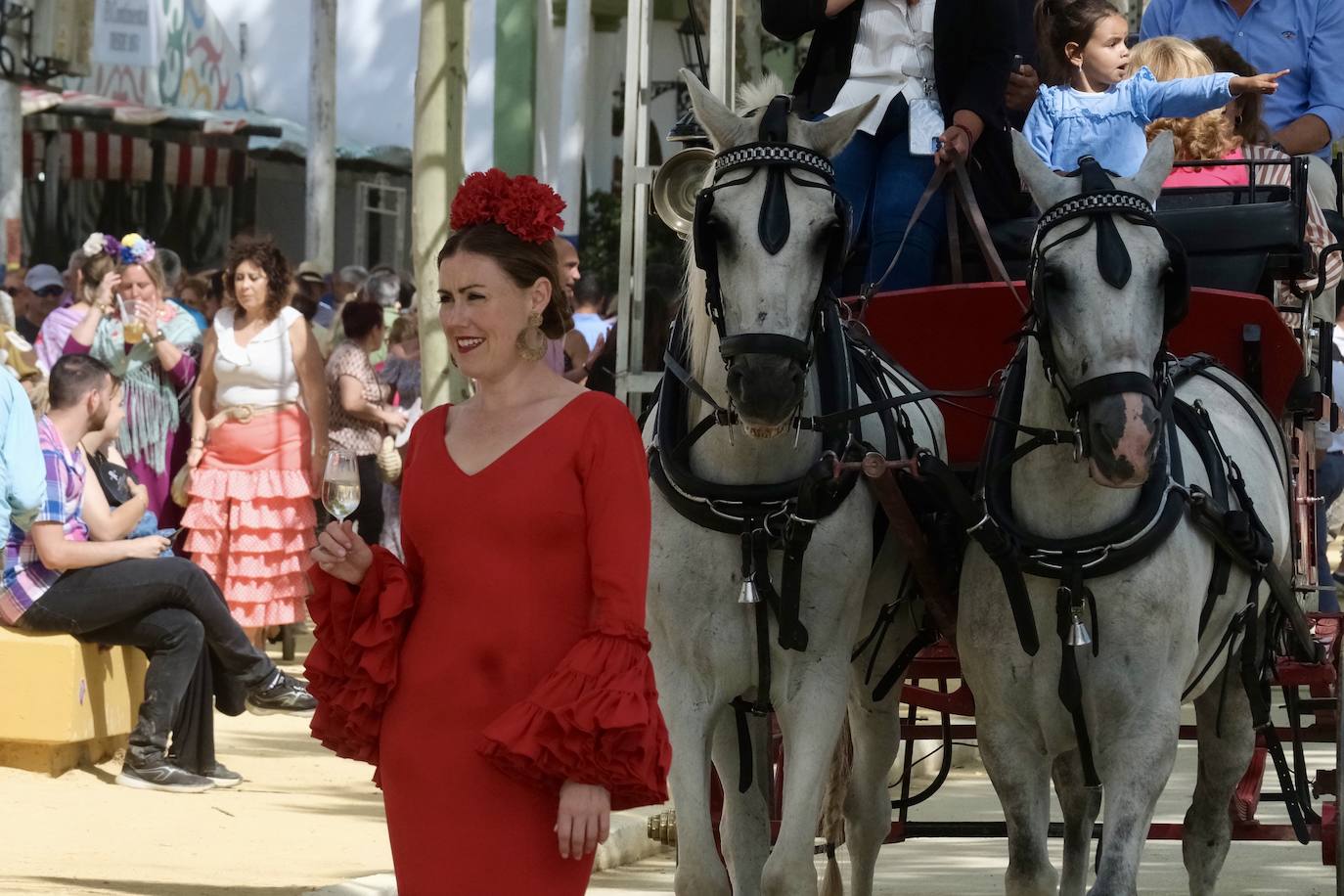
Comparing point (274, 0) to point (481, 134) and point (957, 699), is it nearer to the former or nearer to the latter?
point (481, 134)

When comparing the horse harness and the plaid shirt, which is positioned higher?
the horse harness

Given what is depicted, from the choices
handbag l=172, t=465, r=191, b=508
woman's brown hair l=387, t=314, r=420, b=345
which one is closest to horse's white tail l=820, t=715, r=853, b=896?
handbag l=172, t=465, r=191, b=508

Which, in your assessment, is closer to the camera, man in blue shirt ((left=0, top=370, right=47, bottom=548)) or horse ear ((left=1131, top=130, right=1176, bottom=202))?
horse ear ((left=1131, top=130, right=1176, bottom=202))

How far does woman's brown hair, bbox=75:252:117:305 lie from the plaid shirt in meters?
3.09

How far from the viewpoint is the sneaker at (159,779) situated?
9469 millimetres

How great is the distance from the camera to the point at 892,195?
642 centimetres

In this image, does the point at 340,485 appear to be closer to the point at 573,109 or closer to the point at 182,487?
the point at 182,487

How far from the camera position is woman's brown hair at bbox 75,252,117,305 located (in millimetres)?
12469

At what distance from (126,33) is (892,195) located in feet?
85.1

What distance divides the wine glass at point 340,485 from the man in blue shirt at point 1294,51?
193 inches

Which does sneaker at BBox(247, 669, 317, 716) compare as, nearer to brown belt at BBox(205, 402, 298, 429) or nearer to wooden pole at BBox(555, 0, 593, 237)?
brown belt at BBox(205, 402, 298, 429)

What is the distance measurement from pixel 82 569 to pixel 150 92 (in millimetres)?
22657

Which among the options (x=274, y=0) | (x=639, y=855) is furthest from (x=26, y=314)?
(x=274, y=0)

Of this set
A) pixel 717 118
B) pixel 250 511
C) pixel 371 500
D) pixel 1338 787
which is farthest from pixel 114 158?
pixel 717 118
